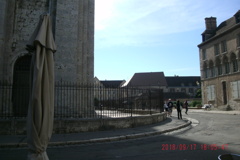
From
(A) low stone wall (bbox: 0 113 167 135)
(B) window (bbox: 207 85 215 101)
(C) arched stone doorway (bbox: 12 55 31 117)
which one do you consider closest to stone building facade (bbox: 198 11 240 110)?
(B) window (bbox: 207 85 215 101)

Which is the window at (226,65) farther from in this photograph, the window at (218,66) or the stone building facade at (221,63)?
the window at (218,66)

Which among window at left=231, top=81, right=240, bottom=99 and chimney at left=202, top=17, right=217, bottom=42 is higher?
chimney at left=202, top=17, right=217, bottom=42

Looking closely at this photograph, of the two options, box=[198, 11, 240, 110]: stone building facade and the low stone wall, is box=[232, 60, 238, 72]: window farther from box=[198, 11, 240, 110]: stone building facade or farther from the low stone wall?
the low stone wall

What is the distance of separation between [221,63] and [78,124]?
30.3 metres

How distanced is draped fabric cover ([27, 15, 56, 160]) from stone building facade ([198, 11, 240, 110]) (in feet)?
102

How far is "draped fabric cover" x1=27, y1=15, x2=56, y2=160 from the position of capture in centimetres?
357

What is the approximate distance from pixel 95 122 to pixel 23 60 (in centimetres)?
706

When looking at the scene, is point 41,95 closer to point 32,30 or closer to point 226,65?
point 32,30

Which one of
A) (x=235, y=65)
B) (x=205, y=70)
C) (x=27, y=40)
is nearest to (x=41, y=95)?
(x=27, y=40)

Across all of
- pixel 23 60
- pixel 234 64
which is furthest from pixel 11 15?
pixel 234 64

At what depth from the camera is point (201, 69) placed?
3928 centimetres

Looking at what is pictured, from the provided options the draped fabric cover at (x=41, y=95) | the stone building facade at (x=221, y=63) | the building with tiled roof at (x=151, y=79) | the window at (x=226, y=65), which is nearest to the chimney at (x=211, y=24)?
the stone building facade at (x=221, y=63)

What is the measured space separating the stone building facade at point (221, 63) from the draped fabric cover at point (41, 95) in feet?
102

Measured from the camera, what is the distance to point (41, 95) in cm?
379
